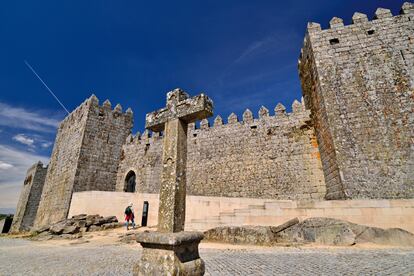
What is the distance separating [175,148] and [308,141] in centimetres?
988

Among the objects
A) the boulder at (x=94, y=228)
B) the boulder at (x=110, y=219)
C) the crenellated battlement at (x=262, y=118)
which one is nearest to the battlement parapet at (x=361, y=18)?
the crenellated battlement at (x=262, y=118)

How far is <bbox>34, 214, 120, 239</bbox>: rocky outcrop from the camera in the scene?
9812mm

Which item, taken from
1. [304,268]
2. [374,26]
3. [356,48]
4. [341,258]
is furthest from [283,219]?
[374,26]

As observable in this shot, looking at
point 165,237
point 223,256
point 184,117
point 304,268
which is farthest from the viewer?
point 223,256

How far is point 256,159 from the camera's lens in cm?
1227

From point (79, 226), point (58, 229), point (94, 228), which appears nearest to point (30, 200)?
point (58, 229)

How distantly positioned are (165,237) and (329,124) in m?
8.48

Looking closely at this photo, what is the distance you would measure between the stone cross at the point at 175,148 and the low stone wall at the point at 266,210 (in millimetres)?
5357

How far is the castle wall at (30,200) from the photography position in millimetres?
20672

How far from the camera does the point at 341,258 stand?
445 centimetres

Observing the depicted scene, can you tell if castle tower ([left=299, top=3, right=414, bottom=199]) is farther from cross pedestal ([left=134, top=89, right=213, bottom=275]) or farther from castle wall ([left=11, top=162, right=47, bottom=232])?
castle wall ([left=11, top=162, right=47, bottom=232])

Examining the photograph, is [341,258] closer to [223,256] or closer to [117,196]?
[223,256]

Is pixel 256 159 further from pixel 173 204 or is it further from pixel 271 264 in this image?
pixel 173 204

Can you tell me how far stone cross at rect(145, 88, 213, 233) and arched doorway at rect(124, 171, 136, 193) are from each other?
13660 millimetres
